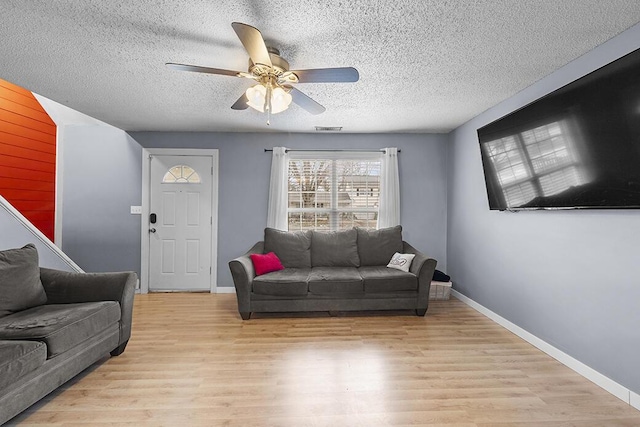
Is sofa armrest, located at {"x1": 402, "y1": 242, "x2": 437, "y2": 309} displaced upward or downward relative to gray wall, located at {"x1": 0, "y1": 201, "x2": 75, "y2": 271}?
downward

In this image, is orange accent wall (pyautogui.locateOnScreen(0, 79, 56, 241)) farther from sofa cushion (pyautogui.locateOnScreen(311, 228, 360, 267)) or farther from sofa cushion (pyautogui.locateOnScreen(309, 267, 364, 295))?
sofa cushion (pyautogui.locateOnScreen(309, 267, 364, 295))

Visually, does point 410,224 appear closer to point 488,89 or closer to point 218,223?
point 488,89

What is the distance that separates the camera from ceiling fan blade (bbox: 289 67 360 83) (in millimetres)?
2096

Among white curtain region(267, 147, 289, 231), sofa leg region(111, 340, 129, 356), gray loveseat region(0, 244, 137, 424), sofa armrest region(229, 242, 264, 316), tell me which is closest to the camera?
gray loveseat region(0, 244, 137, 424)

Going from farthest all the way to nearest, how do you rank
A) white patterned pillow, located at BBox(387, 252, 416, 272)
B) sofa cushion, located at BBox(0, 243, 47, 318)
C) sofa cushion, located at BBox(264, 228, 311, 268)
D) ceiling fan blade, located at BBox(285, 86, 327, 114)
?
sofa cushion, located at BBox(264, 228, 311, 268), white patterned pillow, located at BBox(387, 252, 416, 272), ceiling fan blade, located at BBox(285, 86, 327, 114), sofa cushion, located at BBox(0, 243, 47, 318)

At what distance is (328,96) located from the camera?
337 centimetres

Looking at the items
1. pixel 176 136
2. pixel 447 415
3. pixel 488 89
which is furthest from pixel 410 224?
pixel 176 136

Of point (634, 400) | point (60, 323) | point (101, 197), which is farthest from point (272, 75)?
point (101, 197)

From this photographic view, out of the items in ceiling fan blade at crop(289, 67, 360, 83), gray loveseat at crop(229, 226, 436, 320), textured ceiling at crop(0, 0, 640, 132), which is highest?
textured ceiling at crop(0, 0, 640, 132)

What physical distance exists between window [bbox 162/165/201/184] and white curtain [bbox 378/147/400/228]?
2.76 meters

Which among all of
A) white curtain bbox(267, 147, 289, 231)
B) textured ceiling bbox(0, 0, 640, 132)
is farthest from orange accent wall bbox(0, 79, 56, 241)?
white curtain bbox(267, 147, 289, 231)

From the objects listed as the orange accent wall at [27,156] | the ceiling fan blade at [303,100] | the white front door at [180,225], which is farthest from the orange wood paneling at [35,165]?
the ceiling fan blade at [303,100]

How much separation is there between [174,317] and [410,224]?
11.2ft

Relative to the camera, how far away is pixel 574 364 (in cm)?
251
